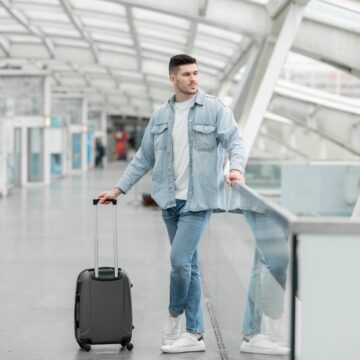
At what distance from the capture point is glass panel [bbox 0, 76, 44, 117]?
35781mm

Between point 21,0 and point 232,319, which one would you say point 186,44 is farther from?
point 232,319

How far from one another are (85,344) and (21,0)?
696 inches

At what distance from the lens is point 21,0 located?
76.0 ft

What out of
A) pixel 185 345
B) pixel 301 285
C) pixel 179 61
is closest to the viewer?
pixel 301 285

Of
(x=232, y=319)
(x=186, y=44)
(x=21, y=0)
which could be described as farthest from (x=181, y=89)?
(x=186, y=44)

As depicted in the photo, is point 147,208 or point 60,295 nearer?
point 60,295

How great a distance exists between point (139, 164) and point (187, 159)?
0.50 meters

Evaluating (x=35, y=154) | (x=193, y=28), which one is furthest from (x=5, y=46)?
(x=193, y=28)

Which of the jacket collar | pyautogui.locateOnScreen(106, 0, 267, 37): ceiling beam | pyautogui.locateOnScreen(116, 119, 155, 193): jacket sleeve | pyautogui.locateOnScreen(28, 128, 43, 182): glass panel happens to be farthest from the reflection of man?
pyautogui.locateOnScreen(28, 128, 43, 182): glass panel

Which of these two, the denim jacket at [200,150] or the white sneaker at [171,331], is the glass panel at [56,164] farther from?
the denim jacket at [200,150]

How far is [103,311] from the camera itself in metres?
6.48

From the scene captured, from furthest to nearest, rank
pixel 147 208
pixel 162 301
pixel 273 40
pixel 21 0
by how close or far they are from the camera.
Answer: pixel 147 208, pixel 21 0, pixel 273 40, pixel 162 301

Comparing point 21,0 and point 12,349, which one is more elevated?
point 21,0

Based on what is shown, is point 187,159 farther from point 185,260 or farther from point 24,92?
point 24,92
